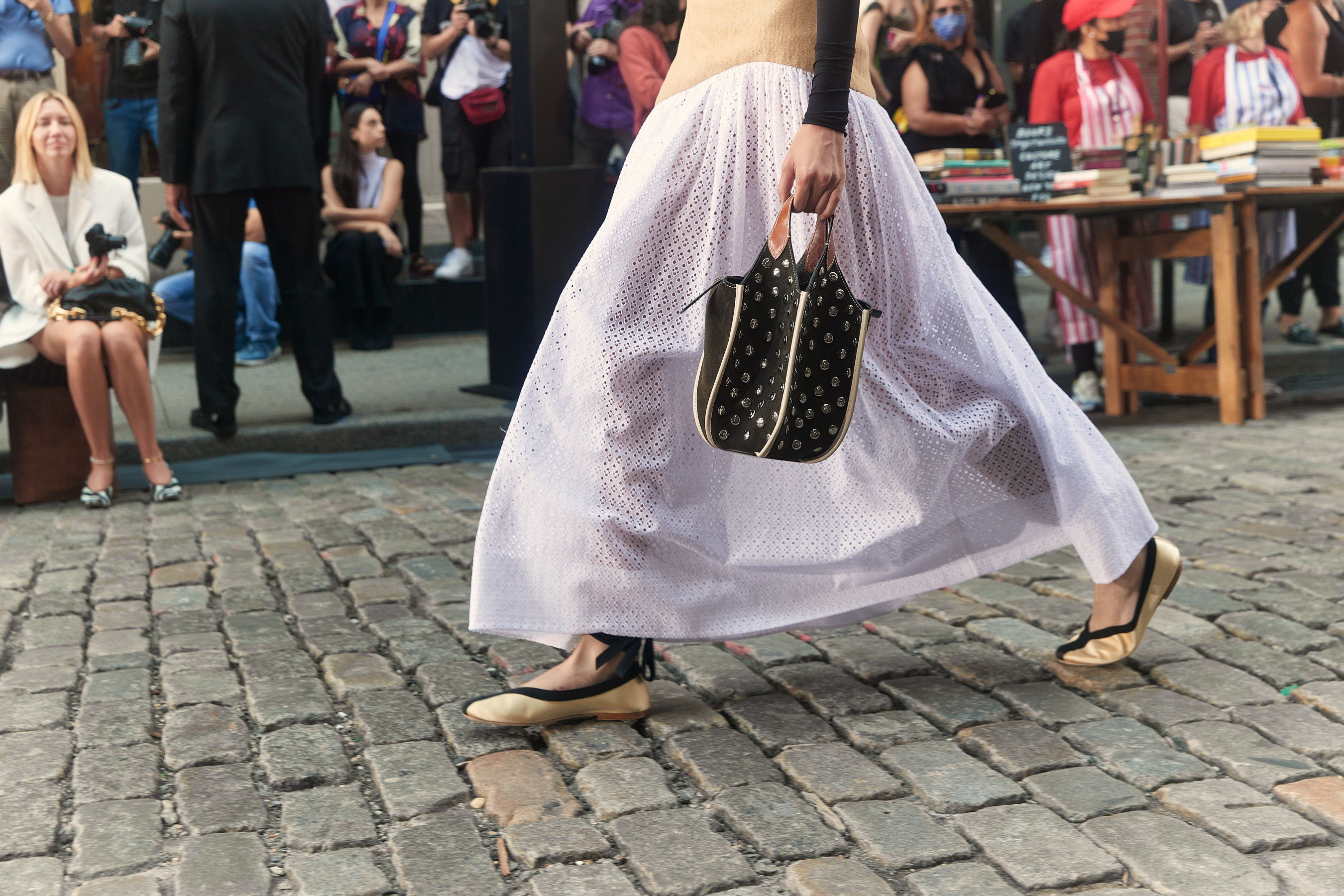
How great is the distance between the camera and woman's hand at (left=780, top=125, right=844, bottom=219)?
2.53 meters

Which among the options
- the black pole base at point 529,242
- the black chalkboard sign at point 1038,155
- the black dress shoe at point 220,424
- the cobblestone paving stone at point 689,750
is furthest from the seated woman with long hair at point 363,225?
the cobblestone paving stone at point 689,750

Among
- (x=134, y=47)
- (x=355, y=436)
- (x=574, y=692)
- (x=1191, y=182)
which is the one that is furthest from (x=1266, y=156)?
(x=134, y=47)

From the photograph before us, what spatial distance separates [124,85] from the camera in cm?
859

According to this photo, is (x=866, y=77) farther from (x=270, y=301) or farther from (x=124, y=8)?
(x=124, y=8)

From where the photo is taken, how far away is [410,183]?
9.76 m

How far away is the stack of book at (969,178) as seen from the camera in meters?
6.81

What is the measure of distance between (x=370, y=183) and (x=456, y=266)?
1005mm

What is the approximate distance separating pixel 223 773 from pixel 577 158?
712 centimetres

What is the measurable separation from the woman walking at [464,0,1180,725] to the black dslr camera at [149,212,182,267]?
5.08 metres

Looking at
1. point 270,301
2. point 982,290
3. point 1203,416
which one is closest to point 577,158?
point 270,301

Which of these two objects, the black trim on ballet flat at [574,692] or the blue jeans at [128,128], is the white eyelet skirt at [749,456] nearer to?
the black trim on ballet flat at [574,692]

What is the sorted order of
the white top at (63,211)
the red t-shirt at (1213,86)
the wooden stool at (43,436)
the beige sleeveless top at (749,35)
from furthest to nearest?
the red t-shirt at (1213,86) → the white top at (63,211) → the wooden stool at (43,436) → the beige sleeveless top at (749,35)

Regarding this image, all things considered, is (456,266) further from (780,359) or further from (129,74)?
(780,359)

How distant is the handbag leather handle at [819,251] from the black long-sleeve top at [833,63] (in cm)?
18
